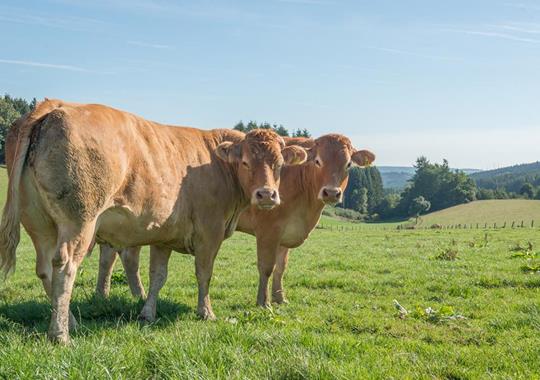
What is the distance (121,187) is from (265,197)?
210 cm

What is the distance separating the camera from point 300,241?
9320mm

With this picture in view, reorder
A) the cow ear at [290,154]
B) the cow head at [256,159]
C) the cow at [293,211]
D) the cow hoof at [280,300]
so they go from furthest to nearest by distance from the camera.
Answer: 1. the cow hoof at [280,300]
2. the cow at [293,211]
3. the cow ear at [290,154]
4. the cow head at [256,159]

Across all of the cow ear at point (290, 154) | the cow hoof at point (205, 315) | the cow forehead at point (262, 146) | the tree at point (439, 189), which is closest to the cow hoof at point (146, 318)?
the cow hoof at point (205, 315)

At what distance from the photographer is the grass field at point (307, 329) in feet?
14.7

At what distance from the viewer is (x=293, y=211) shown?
363 inches

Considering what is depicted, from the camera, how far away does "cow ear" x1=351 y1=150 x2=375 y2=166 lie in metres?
→ 9.58

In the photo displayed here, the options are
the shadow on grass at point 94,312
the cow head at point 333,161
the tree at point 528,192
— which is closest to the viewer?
the shadow on grass at point 94,312

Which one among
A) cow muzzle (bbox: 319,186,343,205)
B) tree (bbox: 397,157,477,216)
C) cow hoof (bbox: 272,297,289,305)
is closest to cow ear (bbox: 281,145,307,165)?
cow muzzle (bbox: 319,186,343,205)

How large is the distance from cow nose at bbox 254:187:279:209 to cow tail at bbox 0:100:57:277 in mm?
2892

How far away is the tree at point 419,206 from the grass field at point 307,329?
298ft

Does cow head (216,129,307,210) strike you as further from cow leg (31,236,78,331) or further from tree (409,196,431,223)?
tree (409,196,431,223)

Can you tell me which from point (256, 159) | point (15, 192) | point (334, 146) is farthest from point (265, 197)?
point (15, 192)

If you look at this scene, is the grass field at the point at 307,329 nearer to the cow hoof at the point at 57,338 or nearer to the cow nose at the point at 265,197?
the cow hoof at the point at 57,338

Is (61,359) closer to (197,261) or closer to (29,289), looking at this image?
(197,261)
